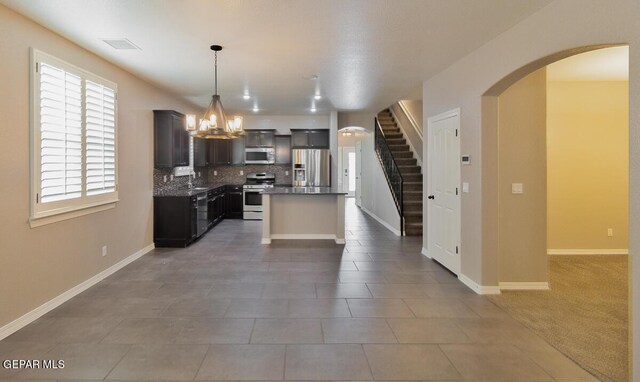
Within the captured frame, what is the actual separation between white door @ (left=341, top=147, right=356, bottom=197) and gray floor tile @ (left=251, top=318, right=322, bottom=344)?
40.9 ft

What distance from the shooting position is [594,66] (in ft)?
15.6

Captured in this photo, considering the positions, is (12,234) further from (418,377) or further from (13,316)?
(418,377)

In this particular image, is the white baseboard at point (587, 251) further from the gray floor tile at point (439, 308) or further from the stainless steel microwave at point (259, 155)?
the stainless steel microwave at point (259, 155)

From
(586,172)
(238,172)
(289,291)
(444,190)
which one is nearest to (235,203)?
(238,172)

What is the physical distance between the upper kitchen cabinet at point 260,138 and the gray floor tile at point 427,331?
7084mm

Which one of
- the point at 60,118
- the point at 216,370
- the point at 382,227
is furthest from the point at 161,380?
the point at 382,227

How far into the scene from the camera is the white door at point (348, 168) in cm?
1563

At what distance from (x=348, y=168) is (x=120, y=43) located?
12329mm

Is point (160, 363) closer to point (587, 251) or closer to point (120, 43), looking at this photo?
point (120, 43)

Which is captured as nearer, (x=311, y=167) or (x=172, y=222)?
(x=172, y=222)

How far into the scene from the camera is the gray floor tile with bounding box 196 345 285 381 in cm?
244

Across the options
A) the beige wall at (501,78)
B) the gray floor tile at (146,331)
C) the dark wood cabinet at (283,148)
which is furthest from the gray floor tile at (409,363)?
the dark wood cabinet at (283,148)

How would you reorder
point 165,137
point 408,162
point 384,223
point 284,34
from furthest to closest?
1. point 408,162
2. point 384,223
3. point 165,137
4. point 284,34

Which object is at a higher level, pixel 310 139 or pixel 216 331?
pixel 310 139
